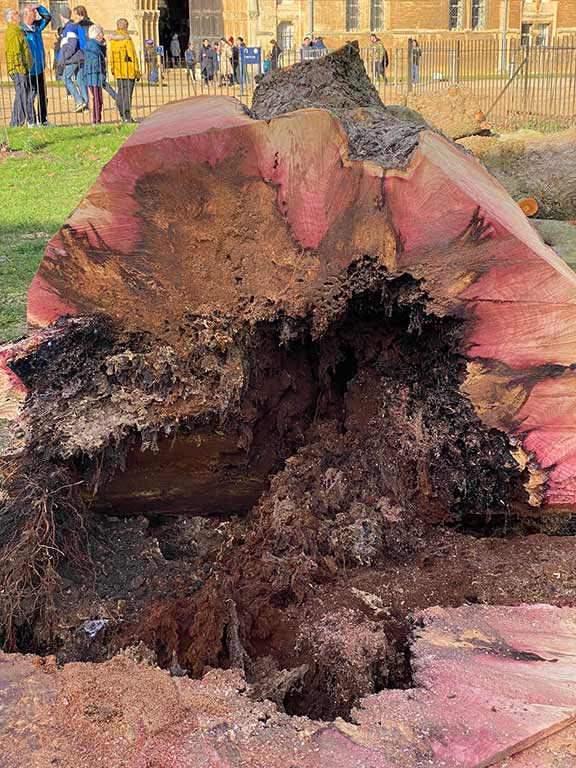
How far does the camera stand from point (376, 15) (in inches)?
1303

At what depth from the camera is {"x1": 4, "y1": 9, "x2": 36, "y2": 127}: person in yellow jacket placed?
42.0 feet

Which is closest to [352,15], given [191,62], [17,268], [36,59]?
[191,62]

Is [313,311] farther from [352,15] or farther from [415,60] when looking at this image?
[352,15]

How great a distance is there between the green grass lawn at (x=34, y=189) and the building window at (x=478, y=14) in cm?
2576

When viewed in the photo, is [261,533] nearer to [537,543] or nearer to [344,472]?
[344,472]

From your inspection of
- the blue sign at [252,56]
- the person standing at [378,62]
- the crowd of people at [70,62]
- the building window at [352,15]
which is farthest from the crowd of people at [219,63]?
the crowd of people at [70,62]

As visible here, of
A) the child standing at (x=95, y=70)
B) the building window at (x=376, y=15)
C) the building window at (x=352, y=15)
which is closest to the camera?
the child standing at (x=95, y=70)

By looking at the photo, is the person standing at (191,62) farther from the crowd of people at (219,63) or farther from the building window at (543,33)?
the building window at (543,33)

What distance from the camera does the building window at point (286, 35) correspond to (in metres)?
31.2

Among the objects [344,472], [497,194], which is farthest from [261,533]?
[497,194]

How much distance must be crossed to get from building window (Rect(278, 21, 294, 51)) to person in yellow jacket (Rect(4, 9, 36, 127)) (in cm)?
1949

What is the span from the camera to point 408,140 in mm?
2084

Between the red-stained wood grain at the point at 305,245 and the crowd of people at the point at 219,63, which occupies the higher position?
the crowd of people at the point at 219,63

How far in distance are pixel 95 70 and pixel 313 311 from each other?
13211 millimetres
